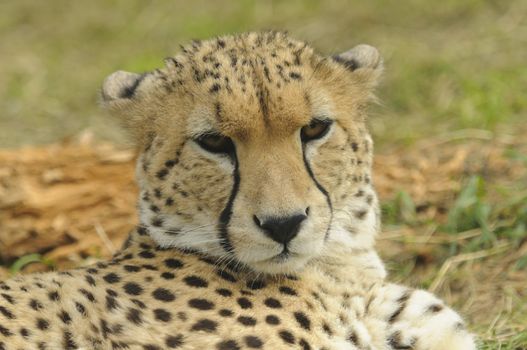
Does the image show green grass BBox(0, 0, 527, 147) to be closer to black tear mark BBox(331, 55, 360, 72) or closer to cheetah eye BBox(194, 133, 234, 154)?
black tear mark BBox(331, 55, 360, 72)

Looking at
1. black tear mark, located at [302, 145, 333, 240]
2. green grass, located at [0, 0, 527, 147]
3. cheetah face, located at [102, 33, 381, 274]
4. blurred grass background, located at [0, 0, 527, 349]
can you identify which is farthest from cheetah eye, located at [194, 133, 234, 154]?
green grass, located at [0, 0, 527, 147]

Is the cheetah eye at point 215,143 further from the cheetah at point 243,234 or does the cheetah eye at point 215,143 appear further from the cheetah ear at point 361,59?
the cheetah ear at point 361,59

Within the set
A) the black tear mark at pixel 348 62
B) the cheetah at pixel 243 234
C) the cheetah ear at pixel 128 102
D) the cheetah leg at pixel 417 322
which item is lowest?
the cheetah leg at pixel 417 322

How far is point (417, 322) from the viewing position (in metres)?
2.93

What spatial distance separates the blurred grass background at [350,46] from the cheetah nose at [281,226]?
5.09 ft

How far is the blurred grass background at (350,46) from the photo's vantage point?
5.00 metres

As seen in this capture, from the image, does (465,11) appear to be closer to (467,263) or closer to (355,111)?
(467,263)

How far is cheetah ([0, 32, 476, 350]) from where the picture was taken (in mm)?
2590

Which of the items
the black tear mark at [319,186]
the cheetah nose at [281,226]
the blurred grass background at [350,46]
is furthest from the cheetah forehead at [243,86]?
the blurred grass background at [350,46]

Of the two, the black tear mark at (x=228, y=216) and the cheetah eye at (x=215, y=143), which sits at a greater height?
the cheetah eye at (x=215, y=143)

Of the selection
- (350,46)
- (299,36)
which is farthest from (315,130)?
(350,46)

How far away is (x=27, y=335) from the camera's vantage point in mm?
2555

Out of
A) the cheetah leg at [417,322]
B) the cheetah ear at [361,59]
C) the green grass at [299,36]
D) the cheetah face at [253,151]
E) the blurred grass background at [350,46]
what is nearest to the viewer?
the cheetah face at [253,151]

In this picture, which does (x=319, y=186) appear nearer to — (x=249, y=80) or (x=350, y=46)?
(x=249, y=80)
